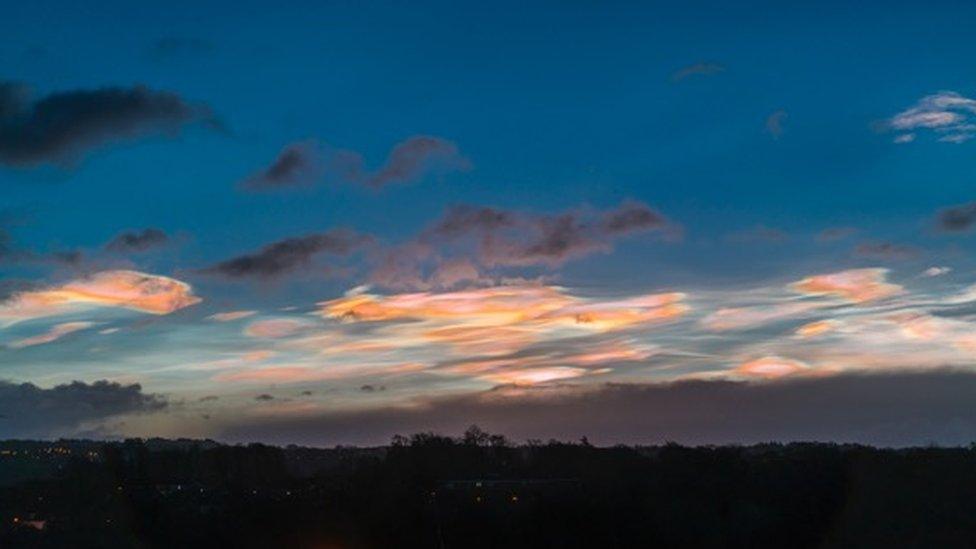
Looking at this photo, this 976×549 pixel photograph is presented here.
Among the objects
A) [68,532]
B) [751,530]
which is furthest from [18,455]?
[751,530]

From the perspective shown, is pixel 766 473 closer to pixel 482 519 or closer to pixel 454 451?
pixel 482 519

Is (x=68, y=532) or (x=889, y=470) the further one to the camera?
(x=889, y=470)

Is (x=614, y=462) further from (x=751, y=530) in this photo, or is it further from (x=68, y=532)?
(x=68, y=532)

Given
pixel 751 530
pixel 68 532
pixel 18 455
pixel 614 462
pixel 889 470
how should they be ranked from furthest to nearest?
1. pixel 18 455
2. pixel 614 462
3. pixel 889 470
4. pixel 68 532
5. pixel 751 530

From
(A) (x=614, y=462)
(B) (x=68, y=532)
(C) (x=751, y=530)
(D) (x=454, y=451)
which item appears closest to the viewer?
(C) (x=751, y=530)

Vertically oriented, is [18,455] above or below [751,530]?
above

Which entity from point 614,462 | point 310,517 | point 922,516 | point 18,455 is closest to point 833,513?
point 922,516
